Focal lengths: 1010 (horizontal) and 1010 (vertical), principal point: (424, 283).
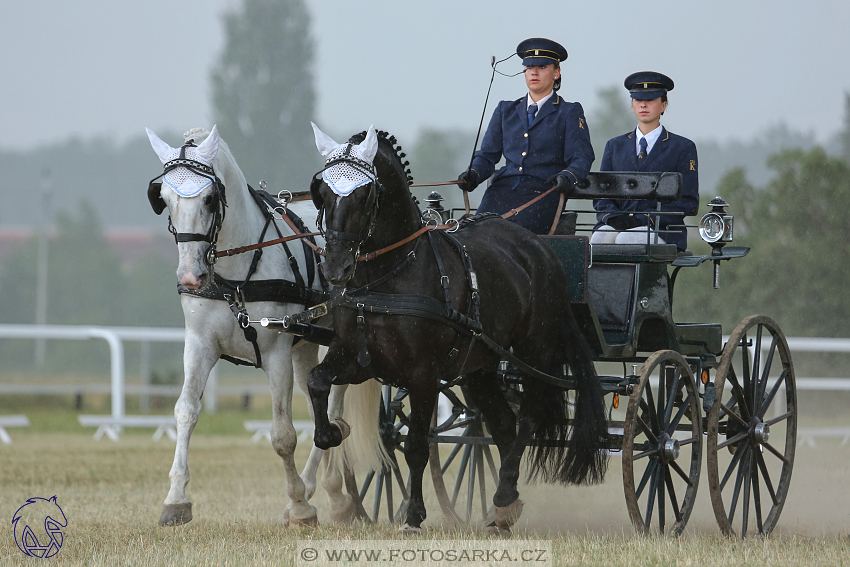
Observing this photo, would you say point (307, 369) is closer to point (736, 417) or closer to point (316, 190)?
point (316, 190)

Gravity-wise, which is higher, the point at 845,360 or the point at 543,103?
the point at 543,103

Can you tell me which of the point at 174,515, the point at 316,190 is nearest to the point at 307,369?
the point at 174,515

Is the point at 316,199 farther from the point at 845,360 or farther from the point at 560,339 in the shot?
the point at 845,360

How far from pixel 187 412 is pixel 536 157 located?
2.39 meters

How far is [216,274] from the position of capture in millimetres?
4934

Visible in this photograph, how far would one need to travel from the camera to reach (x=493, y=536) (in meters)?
4.98

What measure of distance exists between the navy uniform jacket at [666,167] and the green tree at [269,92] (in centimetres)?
1703

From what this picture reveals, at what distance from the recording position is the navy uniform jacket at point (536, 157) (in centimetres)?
568

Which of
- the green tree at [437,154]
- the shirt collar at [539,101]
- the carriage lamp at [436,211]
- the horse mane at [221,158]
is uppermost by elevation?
the green tree at [437,154]

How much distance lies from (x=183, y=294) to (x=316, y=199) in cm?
99

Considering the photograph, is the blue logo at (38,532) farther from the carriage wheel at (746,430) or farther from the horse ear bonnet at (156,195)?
the carriage wheel at (746,430)

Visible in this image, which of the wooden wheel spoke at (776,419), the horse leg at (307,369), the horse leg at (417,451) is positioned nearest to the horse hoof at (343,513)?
the horse leg at (307,369)

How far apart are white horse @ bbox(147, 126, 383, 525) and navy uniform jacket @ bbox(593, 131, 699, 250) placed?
6.74 ft

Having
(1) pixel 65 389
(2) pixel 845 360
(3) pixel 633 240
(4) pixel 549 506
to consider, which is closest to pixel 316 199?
(3) pixel 633 240
